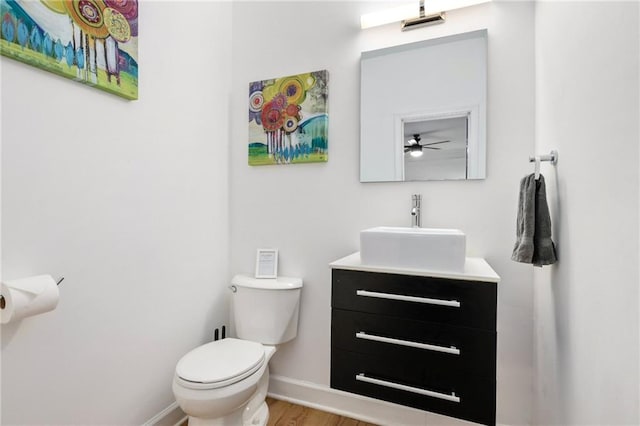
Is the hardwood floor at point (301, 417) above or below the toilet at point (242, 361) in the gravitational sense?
below

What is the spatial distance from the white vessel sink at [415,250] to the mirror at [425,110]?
1.52 feet

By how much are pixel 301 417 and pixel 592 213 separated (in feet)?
5.46

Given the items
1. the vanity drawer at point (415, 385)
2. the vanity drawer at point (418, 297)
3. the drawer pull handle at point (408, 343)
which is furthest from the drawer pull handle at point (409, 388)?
the vanity drawer at point (418, 297)

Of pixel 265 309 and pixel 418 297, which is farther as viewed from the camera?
pixel 265 309

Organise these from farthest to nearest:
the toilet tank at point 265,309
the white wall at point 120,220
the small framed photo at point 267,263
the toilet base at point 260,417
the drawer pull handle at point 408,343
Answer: the small framed photo at point 267,263 → the toilet tank at point 265,309 → the toilet base at point 260,417 → the drawer pull handle at point 408,343 → the white wall at point 120,220

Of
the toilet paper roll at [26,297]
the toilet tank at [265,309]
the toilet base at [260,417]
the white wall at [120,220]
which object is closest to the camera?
the toilet paper roll at [26,297]

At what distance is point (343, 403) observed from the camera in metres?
Result: 1.78

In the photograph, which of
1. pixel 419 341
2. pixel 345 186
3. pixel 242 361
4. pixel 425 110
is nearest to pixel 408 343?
pixel 419 341

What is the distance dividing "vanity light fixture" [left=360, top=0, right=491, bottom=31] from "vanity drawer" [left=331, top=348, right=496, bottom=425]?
5.16 ft

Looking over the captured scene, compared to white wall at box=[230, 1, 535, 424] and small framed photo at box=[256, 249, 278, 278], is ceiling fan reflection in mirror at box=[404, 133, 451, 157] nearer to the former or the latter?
white wall at box=[230, 1, 535, 424]

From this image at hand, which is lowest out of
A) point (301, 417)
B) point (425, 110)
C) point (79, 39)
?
point (301, 417)

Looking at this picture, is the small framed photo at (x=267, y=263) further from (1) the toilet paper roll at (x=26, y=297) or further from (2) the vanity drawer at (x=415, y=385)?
(1) the toilet paper roll at (x=26, y=297)

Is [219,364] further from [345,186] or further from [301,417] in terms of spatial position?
[345,186]

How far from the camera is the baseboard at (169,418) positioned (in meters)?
1.55
